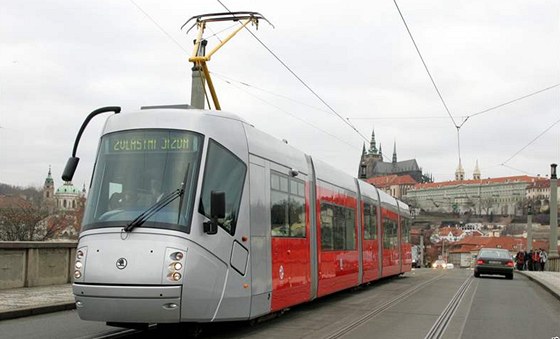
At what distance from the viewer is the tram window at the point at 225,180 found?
8180 millimetres

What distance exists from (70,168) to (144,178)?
1114 millimetres

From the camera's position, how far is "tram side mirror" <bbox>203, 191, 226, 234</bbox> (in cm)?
779

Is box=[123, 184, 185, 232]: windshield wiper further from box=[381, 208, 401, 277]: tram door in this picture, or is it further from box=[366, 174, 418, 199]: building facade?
box=[366, 174, 418, 199]: building facade

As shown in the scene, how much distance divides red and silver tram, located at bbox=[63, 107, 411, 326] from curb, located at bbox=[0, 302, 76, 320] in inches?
139

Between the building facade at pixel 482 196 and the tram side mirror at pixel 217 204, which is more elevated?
the building facade at pixel 482 196

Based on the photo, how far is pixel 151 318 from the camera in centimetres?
742

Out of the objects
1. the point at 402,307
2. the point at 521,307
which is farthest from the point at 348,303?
the point at 521,307

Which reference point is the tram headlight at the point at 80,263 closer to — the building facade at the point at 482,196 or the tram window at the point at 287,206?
the tram window at the point at 287,206

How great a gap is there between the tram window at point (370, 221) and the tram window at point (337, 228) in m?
1.62

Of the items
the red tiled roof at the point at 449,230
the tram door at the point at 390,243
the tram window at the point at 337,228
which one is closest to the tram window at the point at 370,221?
the tram door at the point at 390,243

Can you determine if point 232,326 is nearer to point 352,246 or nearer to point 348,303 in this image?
point 348,303

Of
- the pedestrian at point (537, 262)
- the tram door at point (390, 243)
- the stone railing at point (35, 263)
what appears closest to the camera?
the stone railing at point (35, 263)

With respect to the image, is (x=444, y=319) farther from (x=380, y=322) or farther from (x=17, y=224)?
(x=17, y=224)

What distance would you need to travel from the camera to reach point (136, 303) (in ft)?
24.2
